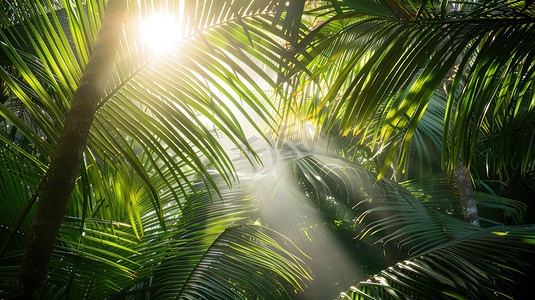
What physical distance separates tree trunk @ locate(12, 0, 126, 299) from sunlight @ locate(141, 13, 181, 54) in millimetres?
Result: 138

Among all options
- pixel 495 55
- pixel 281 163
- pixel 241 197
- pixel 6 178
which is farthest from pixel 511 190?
pixel 6 178

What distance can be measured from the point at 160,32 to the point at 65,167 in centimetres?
43

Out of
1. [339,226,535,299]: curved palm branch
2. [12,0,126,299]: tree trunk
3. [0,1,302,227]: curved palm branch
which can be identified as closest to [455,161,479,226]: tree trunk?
[339,226,535,299]: curved palm branch

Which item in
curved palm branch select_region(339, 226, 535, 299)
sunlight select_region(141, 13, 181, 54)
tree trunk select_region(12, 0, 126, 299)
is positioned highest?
sunlight select_region(141, 13, 181, 54)

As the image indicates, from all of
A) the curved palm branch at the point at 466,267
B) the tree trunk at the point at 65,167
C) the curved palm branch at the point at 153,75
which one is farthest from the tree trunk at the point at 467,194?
the tree trunk at the point at 65,167

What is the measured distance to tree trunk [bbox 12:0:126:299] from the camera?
1.98 ft

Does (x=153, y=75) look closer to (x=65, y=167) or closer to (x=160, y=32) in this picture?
(x=160, y=32)

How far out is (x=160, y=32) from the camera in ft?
3.10

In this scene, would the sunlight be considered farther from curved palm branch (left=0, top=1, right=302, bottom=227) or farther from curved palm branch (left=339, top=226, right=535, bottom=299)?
curved palm branch (left=339, top=226, right=535, bottom=299)

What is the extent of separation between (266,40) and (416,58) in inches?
15.1

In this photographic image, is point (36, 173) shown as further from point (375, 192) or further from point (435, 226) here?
point (375, 192)

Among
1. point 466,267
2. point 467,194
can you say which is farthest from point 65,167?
point 467,194

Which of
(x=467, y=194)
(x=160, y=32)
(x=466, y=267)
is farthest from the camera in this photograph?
(x=467, y=194)

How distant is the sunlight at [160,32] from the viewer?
0.90 metres
